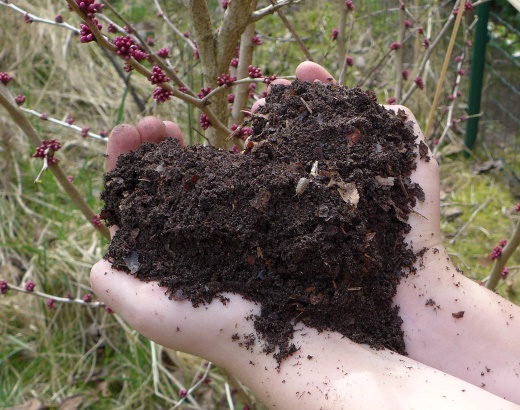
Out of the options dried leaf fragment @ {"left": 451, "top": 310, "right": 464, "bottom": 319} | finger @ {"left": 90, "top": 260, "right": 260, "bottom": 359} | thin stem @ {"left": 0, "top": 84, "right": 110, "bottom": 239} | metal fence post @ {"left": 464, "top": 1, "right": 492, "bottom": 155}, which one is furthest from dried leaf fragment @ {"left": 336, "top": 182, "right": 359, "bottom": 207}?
metal fence post @ {"left": 464, "top": 1, "right": 492, "bottom": 155}

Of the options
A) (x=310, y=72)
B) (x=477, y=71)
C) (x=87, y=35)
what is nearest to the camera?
(x=87, y=35)

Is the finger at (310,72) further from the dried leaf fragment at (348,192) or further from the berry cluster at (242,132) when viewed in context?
the dried leaf fragment at (348,192)

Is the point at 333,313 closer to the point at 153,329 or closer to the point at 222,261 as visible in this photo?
the point at 222,261

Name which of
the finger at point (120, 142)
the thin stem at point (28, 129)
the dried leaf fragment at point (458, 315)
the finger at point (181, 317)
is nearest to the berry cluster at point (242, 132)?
the finger at point (120, 142)

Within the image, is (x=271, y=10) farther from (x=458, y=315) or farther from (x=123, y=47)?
(x=458, y=315)

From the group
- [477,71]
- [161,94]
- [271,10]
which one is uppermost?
[477,71]

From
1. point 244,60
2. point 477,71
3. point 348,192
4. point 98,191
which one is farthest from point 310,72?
point 477,71

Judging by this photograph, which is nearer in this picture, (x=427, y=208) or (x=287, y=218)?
(x=287, y=218)
